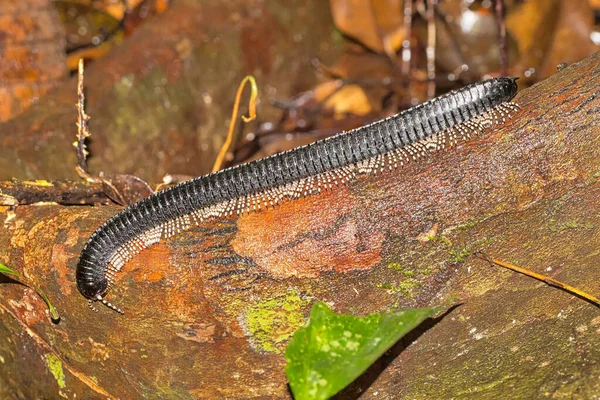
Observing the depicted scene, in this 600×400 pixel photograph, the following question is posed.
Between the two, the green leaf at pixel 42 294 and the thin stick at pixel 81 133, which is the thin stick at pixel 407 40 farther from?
the green leaf at pixel 42 294

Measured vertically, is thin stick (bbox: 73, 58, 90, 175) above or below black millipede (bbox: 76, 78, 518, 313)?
above

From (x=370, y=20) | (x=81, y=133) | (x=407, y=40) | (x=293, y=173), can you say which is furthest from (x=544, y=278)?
(x=407, y=40)

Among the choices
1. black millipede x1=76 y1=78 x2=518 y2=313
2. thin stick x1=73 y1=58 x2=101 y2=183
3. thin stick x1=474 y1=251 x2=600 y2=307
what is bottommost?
thin stick x1=474 y1=251 x2=600 y2=307

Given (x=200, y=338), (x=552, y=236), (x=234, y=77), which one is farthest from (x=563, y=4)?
(x=200, y=338)

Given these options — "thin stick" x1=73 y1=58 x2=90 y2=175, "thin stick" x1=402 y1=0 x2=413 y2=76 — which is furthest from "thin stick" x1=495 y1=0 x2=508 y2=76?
"thin stick" x1=73 y1=58 x2=90 y2=175

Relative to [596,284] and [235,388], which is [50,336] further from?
[596,284]

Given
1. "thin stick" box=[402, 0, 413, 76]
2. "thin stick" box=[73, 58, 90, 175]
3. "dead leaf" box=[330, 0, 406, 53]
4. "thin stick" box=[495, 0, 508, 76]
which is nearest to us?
"thin stick" box=[73, 58, 90, 175]

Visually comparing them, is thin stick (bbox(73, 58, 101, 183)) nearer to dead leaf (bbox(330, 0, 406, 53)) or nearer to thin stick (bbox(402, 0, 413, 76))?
dead leaf (bbox(330, 0, 406, 53))
